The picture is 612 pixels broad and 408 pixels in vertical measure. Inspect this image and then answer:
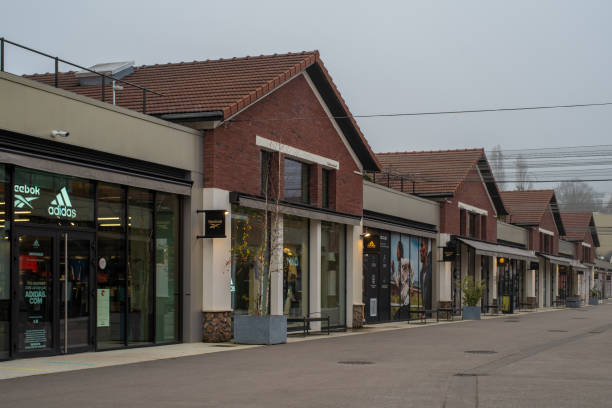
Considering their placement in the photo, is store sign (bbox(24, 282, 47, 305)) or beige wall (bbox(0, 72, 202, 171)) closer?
beige wall (bbox(0, 72, 202, 171))

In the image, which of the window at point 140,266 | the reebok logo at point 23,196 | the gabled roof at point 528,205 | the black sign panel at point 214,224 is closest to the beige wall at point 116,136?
the black sign panel at point 214,224

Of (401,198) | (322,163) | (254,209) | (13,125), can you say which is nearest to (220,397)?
(13,125)

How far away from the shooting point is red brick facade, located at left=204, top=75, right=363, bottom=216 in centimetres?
2161

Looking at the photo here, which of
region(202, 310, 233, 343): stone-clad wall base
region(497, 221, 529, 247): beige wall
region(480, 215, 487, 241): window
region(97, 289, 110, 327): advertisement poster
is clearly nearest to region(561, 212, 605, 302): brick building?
region(497, 221, 529, 247): beige wall

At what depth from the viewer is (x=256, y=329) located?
814 inches

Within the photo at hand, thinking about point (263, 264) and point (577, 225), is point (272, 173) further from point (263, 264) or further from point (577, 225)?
point (577, 225)

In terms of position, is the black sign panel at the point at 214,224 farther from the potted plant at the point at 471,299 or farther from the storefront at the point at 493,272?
the potted plant at the point at 471,299

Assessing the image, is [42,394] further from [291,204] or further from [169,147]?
[291,204]

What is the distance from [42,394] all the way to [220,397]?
2.21 metres

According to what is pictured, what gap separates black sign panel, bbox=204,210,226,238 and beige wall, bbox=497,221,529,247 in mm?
31735

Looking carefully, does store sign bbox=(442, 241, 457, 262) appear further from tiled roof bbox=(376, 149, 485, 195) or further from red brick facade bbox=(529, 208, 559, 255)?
red brick facade bbox=(529, 208, 559, 255)

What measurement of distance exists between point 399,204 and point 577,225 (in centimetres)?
4357

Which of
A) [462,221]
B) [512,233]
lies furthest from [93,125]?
[512,233]

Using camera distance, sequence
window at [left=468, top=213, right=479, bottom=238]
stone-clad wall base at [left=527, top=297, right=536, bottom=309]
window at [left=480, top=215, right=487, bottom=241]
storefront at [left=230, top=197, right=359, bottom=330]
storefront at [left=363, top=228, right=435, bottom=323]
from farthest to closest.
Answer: stone-clad wall base at [left=527, top=297, right=536, bottom=309]
window at [left=480, top=215, right=487, bottom=241]
window at [left=468, top=213, right=479, bottom=238]
storefront at [left=363, top=228, right=435, bottom=323]
storefront at [left=230, top=197, right=359, bottom=330]
